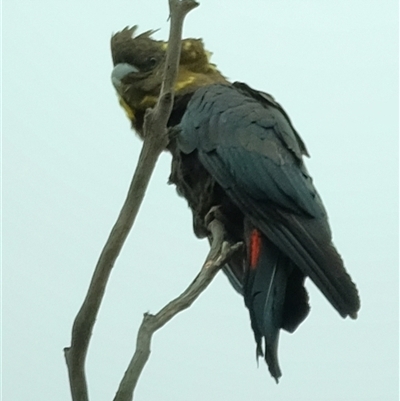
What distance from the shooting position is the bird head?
230 cm

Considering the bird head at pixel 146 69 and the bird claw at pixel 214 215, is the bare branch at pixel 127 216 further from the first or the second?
the bird head at pixel 146 69

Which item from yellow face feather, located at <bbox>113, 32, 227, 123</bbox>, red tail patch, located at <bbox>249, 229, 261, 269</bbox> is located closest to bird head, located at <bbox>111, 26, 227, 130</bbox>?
yellow face feather, located at <bbox>113, 32, 227, 123</bbox>

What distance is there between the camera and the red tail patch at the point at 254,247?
1815 millimetres

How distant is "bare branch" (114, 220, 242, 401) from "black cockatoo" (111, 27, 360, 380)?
155 mm

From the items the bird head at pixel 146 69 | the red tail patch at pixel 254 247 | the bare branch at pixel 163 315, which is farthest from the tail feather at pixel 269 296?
the bird head at pixel 146 69

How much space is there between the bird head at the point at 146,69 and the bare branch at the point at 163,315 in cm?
73

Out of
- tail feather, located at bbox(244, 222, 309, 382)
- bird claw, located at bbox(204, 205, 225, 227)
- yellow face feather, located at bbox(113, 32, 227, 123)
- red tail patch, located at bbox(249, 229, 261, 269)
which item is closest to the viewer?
tail feather, located at bbox(244, 222, 309, 382)

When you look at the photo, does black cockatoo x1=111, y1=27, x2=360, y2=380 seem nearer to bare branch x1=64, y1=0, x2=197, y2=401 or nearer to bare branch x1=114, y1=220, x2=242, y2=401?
bare branch x1=114, y1=220, x2=242, y2=401

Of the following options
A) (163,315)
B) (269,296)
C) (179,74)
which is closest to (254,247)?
(269,296)

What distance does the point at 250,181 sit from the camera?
1915mm

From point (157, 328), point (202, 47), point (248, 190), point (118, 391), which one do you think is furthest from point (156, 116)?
point (202, 47)

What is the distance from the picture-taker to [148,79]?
91.0 inches

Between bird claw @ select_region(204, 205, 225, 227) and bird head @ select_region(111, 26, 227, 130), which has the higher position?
bird head @ select_region(111, 26, 227, 130)

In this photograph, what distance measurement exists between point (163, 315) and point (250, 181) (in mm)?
630
